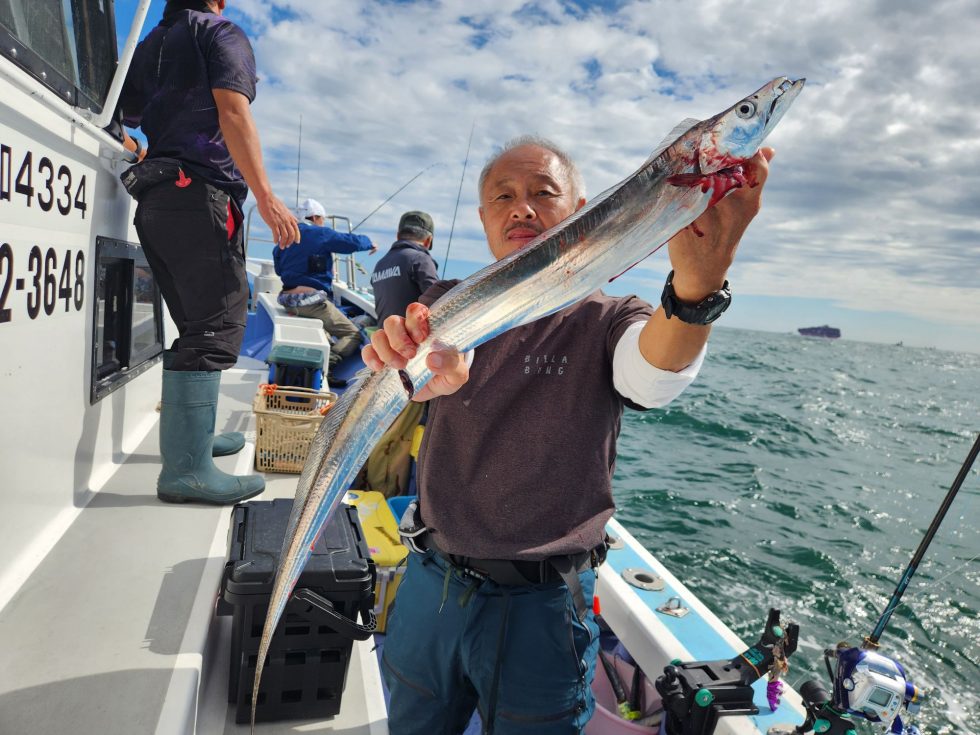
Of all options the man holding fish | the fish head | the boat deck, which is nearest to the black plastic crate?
the boat deck

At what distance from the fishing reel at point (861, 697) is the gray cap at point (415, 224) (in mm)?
5219

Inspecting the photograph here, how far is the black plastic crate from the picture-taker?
85.7 inches

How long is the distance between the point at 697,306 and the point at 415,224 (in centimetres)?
530

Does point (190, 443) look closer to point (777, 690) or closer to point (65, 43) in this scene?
point (65, 43)

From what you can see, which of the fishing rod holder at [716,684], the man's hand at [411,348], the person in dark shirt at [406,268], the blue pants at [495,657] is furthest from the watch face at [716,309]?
the person in dark shirt at [406,268]

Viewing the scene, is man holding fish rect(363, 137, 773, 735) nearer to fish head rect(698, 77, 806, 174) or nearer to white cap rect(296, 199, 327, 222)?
fish head rect(698, 77, 806, 174)

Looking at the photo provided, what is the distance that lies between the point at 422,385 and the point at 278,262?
7.22 meters

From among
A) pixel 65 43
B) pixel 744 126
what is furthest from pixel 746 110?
pixel 65 43

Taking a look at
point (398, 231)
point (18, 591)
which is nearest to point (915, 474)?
point (398, 231)

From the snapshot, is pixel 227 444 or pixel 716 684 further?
pixel 227 444

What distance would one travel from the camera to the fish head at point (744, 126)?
109 cm

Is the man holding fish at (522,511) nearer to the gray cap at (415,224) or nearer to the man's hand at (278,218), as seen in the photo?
the man's hand at (278,218)

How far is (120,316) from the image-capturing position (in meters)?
3.59

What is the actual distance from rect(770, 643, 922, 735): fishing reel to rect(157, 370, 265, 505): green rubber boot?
Result: 9.65 feet
